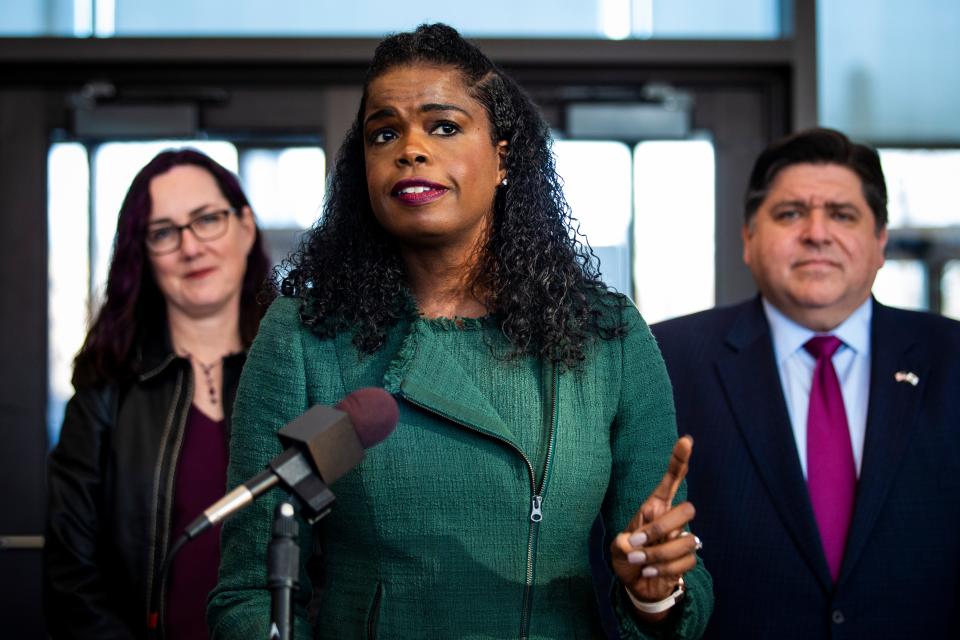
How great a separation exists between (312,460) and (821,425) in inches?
57.5

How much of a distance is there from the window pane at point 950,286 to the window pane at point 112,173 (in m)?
2.31

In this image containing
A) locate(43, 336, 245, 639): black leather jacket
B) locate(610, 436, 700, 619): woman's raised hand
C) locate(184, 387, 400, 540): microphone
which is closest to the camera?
locate(184, 387, 400, 540): microphone

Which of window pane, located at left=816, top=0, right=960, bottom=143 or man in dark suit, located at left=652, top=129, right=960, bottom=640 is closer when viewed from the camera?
man in dark suit, located at left=652, top=129, right=960, bottom=640

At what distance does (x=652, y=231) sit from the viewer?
3615 millimetres

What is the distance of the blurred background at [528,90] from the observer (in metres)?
3.48

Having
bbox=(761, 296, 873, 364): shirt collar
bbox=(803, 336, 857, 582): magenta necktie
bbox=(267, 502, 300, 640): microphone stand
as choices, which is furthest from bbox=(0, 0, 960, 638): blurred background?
bbox=(267, 502, 300, 640): microphone stand

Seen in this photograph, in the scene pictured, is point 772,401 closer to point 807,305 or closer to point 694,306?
point 807,305

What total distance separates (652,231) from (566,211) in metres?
1.86

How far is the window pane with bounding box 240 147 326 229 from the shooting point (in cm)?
353

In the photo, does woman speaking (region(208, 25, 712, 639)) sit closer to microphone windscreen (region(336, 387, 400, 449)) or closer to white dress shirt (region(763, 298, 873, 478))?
microphone windscreen (region(336, 387, 400, 449))

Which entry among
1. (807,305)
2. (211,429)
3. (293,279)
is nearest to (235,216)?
(211,429)

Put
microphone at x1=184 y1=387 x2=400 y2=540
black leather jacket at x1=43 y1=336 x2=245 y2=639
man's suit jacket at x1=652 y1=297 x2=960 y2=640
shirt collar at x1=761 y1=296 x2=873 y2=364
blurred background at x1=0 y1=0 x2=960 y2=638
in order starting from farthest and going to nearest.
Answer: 1. blurred background at x1=0 y1=0 x2=960 y2=638
2. shirt collar at x1=761 y1=296 x2=873 y2=364
3. black leather jacket at x1=43 y1=336 x2=245 y2=639
4. man's suit jacket at x1=652 y1=297 x2=960 y2=640
5. microphone at x1=184 y1=387 x2=400 y2=540

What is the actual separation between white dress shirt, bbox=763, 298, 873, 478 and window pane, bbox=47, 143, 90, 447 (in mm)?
2147

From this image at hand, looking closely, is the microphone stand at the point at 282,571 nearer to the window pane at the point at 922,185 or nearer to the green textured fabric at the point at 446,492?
the green textured fabric at the point at 446,492
